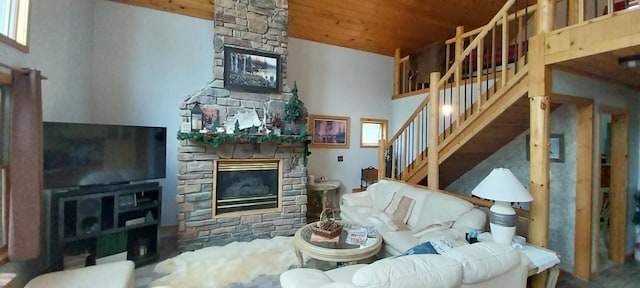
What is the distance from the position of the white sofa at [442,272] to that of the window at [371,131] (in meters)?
4.20

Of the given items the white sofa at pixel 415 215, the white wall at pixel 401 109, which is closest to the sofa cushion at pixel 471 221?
the white sofa at pixel 415 215

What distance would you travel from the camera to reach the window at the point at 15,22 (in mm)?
2174

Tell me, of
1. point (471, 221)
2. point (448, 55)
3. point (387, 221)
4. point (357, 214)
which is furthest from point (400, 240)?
point (448, 55)

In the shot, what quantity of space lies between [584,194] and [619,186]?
31.8 inches

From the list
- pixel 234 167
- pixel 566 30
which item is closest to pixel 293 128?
pixel 234 167

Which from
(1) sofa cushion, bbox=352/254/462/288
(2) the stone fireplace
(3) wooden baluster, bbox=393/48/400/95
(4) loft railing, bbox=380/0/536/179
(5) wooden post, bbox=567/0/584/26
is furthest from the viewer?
(3) wooden baluster, bbox=393/48/400/95

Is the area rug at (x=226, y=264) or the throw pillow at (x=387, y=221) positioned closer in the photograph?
the area rug at (x=226, y=264)

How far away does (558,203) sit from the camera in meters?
3.27

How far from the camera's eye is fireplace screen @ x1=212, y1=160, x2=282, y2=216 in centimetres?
408

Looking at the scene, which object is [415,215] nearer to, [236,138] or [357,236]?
[357,236]

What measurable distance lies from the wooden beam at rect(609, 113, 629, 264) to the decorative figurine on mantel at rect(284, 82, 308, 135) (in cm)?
395

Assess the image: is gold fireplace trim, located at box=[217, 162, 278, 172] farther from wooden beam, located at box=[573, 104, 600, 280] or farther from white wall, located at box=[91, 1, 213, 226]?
wooden beam, located at box=[573, 104, 600, 280]

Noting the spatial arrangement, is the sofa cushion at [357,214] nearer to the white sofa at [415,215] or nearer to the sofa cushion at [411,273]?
the white sofa at [415,215]

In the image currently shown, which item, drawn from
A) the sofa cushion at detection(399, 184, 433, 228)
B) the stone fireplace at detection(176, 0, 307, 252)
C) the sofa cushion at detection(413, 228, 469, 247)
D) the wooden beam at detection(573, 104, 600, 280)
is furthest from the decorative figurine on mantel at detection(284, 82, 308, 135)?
the wooden beam at detection(573, 104, 600, 280)
